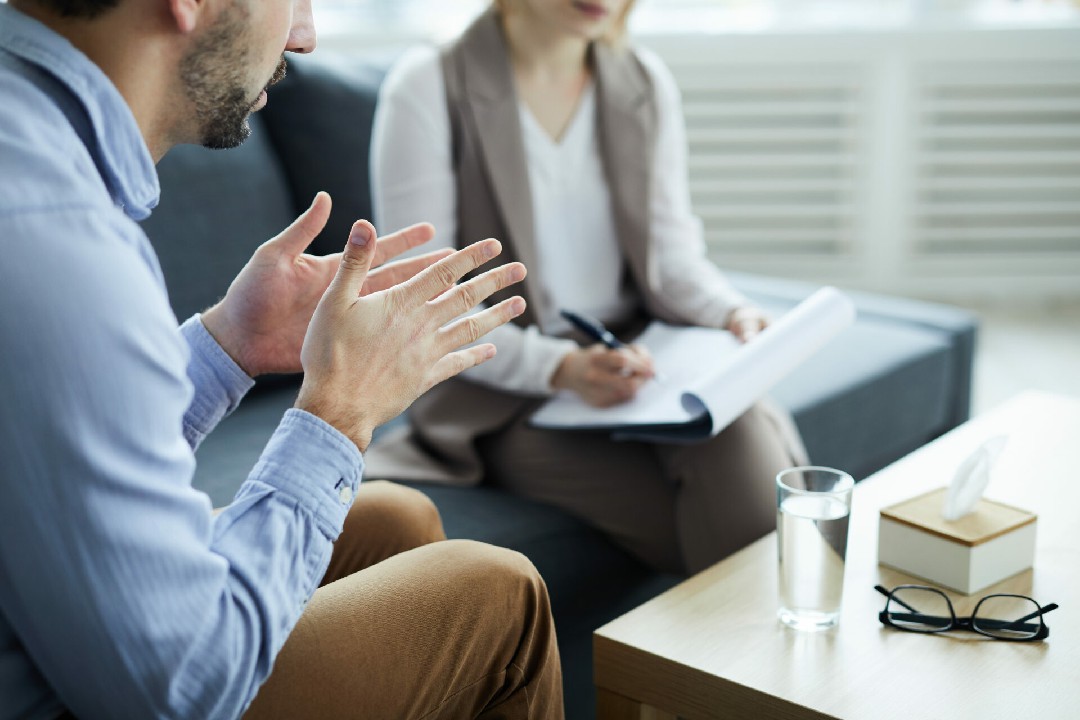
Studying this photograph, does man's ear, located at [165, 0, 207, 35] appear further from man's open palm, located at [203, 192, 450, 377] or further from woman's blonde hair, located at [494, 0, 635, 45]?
woman's blonde hair, located at [494, 0, 635, 45]

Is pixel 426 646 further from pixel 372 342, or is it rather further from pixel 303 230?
pixel 303 230

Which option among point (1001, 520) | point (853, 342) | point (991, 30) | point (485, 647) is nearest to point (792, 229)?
point (991, 30)

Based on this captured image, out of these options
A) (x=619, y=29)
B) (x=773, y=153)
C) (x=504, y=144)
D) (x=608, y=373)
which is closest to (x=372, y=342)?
(x=608, y=373)

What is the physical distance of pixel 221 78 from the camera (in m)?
0.90

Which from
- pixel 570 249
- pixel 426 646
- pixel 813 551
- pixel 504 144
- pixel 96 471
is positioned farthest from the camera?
pixel 570 249

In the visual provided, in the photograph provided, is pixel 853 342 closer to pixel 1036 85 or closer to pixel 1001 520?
pixel 1001 520

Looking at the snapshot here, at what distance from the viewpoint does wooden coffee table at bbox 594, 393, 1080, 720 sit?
0.96 m

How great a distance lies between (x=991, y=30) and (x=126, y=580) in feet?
10.1

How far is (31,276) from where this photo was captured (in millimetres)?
701

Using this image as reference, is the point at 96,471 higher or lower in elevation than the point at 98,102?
lower

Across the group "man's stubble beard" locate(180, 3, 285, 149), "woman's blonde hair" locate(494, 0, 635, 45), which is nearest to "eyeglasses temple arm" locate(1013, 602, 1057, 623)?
"man's stubble beard" locate(180, 3, 285, 149)

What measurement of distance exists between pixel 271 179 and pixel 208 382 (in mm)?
961

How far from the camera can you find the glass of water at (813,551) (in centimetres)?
107

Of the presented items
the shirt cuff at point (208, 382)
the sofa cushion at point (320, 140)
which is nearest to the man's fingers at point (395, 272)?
the shirt cuff at point (208, 382)
